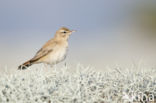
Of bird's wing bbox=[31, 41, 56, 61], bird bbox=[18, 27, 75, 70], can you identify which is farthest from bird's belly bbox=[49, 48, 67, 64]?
bird's wing bbox=[31, 41, 56, 61]

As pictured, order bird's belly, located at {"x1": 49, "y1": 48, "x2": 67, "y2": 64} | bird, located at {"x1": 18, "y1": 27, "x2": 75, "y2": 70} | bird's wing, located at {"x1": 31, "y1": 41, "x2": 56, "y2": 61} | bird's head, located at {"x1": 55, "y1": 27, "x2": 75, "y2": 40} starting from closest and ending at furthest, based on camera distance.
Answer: bird's belly, located at {"x1": 49, "y1": 48, "x2": 67, "y2": 64}
bird, located at {"x1": 18, "y1": 27, "x2": 75, "y2": 70}
bird's wing, located at {"x1": 31, "y1": 41, "x2": 56, "y2": 61}
bird's head, located at {"x1": 55, "y1": 27, "x2": 75, "y2": 40}

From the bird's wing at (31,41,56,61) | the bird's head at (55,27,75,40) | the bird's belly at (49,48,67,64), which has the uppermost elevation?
the bird's head at (55,27,75,40)

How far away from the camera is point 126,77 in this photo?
255 inches

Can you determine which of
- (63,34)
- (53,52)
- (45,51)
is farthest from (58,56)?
(63,34)

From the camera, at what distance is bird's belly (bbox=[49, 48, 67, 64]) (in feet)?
31.7

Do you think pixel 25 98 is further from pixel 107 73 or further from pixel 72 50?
pixel 72 50

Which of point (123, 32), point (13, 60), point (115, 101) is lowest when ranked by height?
point (115, 101)

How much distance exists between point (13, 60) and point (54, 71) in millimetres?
6011

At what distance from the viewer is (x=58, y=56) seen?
9703 millimetres

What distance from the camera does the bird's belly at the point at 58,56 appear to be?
9652 millimetres

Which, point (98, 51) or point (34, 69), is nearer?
point (34, 69)

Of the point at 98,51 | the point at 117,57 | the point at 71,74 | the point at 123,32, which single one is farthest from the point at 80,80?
the point at 123,32

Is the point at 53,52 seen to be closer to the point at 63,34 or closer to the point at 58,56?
the point at 58,56

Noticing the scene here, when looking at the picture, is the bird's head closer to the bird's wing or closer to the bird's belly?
the bird's wing
